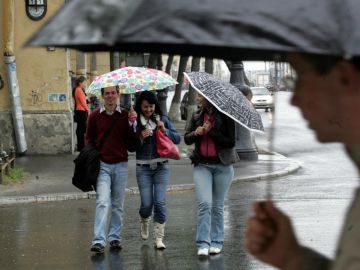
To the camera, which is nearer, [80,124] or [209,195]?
[209,195]

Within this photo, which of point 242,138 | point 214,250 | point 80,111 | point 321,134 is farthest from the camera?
point 80,111

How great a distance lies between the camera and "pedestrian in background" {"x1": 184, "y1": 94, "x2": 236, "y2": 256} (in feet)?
24.9

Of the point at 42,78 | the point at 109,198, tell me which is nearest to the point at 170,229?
the point at 109,198

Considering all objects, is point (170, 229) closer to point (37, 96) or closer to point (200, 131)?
point (200, 131)

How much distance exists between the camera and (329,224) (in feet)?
30.6

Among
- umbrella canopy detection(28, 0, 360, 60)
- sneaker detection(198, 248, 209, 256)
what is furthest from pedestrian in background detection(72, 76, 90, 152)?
umbrella canopy detection(28, 0, 360, 60)

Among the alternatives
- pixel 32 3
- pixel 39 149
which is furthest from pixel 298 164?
pixel 32 3

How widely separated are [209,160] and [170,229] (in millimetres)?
1981

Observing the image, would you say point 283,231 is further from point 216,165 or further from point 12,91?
point 12,91

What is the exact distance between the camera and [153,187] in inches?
324

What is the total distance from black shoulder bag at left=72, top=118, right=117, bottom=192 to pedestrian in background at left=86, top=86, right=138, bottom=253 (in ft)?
0.12

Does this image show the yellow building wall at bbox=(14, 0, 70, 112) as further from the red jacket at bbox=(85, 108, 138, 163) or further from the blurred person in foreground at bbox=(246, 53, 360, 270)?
the blurred person in foreground at bbox=(246, 53, 360, 270)

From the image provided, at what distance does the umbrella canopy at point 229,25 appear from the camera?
178 cm

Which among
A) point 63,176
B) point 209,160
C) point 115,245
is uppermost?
point 209,160
